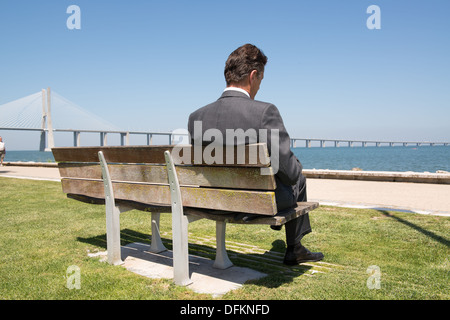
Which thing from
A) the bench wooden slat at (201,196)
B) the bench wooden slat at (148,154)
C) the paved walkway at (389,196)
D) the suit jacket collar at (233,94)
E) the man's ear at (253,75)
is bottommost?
the paved walkway at (389,196)

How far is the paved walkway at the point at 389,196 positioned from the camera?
6.16 metres

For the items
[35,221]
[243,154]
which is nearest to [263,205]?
[243,154]

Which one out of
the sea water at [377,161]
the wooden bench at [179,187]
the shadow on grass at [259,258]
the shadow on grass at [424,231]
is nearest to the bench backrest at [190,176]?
the wooden bench at [179,187]

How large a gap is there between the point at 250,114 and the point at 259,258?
1551mm

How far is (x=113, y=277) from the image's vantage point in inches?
117

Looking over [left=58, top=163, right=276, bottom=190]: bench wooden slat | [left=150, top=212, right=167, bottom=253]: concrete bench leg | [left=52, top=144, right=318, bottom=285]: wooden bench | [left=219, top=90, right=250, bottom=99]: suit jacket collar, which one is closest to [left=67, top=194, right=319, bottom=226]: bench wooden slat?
[left=52, top=144, right=318, bottom=285]: wooden bench

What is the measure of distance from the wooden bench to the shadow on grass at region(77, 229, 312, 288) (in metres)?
0.28

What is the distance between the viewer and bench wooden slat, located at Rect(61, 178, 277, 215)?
93.9 inches

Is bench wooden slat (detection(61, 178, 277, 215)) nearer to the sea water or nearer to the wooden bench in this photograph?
the wooden bench

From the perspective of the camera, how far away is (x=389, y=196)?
7410mm

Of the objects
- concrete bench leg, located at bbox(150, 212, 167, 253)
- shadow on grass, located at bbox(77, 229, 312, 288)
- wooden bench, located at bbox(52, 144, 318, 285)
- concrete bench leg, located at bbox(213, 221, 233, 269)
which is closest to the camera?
wooden bench, located at bbox(52, 144, 318, 285)

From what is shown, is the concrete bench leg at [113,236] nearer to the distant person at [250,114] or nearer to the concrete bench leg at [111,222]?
the concrete bench leg at [111,222]

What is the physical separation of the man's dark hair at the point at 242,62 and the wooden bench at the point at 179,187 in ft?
2.18

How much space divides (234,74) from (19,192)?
7208mm
